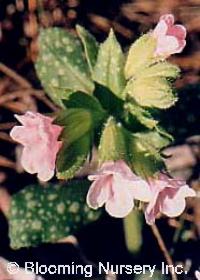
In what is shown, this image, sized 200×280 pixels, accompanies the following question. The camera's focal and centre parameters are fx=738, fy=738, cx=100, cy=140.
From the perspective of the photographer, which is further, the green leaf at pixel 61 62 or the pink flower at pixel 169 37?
the green leaf at pixel 61 62

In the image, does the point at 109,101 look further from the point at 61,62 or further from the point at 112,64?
the point at 61,62

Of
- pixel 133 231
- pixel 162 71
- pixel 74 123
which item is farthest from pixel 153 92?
pixel 133 231

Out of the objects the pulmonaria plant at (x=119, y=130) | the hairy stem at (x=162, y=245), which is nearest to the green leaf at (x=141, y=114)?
the pulmonaria plant at (x=119, y=130)

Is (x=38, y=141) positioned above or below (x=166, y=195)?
above

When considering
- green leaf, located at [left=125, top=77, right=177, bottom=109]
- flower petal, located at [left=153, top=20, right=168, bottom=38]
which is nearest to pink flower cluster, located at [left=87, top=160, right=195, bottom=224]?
green leaf, located at [left=125, top=77, right=177, bottom=109]

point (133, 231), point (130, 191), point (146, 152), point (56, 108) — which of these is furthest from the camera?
point (56, 108)

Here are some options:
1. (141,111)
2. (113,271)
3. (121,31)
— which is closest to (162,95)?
(141,111)

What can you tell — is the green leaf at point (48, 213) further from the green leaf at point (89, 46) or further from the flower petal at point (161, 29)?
the flower petal at point (161, 29)
